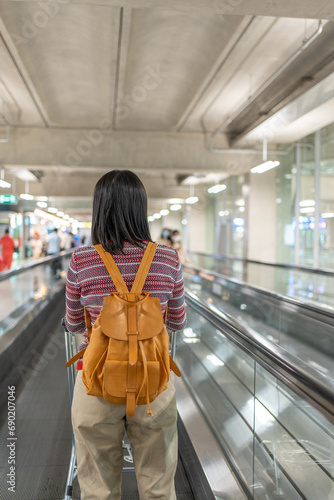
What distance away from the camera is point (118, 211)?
6.15 ft

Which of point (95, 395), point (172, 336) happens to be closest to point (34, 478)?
point (172, 336)

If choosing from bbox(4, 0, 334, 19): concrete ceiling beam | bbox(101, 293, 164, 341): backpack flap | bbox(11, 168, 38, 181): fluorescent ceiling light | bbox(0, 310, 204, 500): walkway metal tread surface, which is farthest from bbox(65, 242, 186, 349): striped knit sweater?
bbox(11, 168, 38, 181): fluorescent ceiling light

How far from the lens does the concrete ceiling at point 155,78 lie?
6.78 m

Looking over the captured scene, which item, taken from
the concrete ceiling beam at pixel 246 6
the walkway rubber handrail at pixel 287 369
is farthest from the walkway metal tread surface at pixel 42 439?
the concrete ceiling beam at pixel 246 6

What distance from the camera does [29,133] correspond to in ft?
42.7

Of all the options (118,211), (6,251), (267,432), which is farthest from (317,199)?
(118,211)

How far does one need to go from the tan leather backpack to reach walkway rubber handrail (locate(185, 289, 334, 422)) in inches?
19.4

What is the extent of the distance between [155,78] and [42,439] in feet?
24.9

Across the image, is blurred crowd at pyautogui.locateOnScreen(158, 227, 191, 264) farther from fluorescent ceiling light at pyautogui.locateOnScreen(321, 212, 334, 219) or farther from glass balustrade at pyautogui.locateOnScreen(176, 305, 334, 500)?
glass balustrade at pyautogui.locateOnScreen(176, 305, 334, 500)

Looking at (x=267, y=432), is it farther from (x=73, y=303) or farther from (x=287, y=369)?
(x=73, y=303)

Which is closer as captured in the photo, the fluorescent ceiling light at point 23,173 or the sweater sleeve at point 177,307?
the sweater sleeve at point 177,307

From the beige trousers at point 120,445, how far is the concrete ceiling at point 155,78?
4166 mm

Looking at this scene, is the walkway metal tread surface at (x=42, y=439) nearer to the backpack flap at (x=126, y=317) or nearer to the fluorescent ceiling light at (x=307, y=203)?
the backpack flap at (x=126, y=317)

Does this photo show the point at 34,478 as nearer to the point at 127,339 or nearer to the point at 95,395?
the point at 95,395
